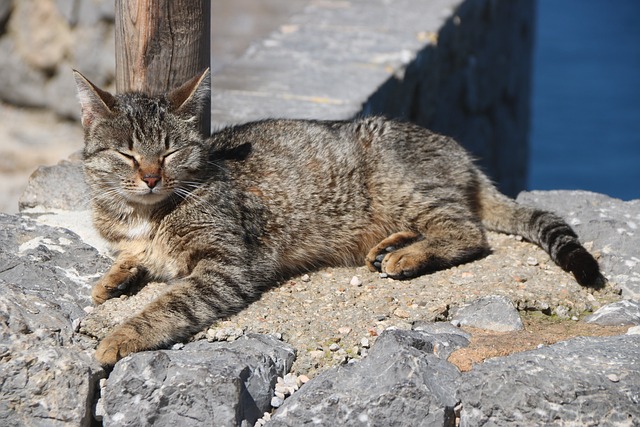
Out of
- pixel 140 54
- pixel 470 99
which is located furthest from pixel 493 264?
pixel 470 99

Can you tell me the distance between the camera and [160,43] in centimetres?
434

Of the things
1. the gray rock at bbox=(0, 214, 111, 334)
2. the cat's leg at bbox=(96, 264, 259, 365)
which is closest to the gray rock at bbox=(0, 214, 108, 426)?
the gray rock at bbox=(0, 214, 111, 334)

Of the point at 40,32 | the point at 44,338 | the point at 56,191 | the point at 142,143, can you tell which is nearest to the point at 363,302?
the point at 142,143

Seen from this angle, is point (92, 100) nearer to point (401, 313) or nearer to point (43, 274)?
point (43, 274)

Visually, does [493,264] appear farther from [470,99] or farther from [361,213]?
[470,99]

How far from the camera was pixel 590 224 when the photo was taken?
4703 mm

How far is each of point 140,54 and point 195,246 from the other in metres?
0.98

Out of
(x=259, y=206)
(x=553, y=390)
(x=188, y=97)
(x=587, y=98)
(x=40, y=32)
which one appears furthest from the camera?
(x=587, y=98)

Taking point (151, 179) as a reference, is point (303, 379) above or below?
below

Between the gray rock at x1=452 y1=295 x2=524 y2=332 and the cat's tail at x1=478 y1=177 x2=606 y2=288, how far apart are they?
1.57 ft

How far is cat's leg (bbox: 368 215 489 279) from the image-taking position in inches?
167

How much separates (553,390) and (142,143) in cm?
193

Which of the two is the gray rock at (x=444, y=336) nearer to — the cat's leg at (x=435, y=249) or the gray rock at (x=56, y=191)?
the cat's leg at (x=435, y=249)

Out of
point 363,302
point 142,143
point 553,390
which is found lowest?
point 363,302
